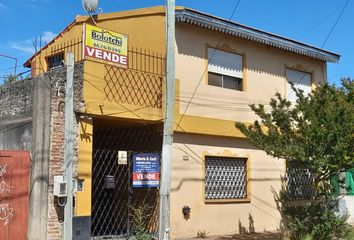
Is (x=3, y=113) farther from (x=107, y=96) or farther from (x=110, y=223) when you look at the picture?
(x=110, y=223)

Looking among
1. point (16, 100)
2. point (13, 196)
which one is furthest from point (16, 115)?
point (13, 196)

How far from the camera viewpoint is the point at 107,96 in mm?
11688

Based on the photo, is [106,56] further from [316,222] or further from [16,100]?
[316,222]

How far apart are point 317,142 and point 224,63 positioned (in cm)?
485

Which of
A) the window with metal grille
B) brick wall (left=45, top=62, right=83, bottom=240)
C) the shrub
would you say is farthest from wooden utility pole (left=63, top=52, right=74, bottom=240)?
the shrub

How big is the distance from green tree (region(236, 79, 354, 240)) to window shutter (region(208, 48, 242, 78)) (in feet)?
10.2

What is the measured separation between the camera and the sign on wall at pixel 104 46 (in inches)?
442

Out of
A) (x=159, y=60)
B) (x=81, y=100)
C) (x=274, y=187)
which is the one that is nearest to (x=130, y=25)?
(x=159, y=60)

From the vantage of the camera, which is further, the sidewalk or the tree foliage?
the sidewalk

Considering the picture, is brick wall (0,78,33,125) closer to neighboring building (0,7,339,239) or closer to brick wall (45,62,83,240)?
neighboring building (0,7,339,239)

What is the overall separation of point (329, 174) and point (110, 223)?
603 cm

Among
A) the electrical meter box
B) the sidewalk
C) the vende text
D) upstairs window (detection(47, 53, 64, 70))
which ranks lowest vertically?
the sidewalk

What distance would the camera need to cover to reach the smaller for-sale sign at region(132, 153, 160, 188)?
11961mm

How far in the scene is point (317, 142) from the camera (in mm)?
10648
